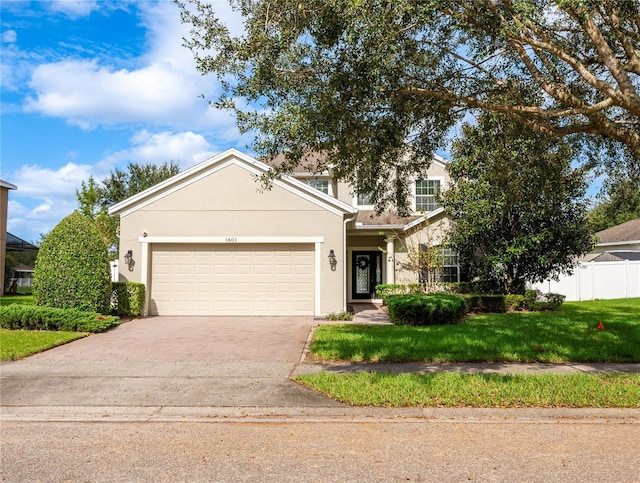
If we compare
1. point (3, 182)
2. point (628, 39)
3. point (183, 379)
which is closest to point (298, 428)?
point (183, 379)

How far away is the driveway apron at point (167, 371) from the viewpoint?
7.09 meters

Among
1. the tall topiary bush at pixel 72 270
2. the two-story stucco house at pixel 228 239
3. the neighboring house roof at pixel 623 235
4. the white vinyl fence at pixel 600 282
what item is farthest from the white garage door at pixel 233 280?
the neighboring house roof at pixel 623 235

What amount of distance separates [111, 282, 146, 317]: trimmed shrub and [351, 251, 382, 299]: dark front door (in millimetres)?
9021

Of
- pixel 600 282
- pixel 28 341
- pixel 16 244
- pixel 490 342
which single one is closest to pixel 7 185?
pixel 16 244

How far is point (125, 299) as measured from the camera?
52.0ft

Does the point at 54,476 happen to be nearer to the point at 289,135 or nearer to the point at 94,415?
the point at 94,415

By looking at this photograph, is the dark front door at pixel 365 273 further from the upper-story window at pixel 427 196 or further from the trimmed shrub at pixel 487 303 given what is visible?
the trimmed shrub at pixel 487 303

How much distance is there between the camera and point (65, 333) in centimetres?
1247

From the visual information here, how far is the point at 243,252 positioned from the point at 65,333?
19.2 feet

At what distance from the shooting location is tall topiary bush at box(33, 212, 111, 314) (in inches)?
549

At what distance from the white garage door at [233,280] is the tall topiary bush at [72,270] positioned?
2.31 m

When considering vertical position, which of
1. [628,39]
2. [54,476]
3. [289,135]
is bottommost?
A: [54,476]

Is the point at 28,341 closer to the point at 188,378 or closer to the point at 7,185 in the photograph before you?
the point at 188,378

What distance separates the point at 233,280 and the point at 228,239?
131cm
